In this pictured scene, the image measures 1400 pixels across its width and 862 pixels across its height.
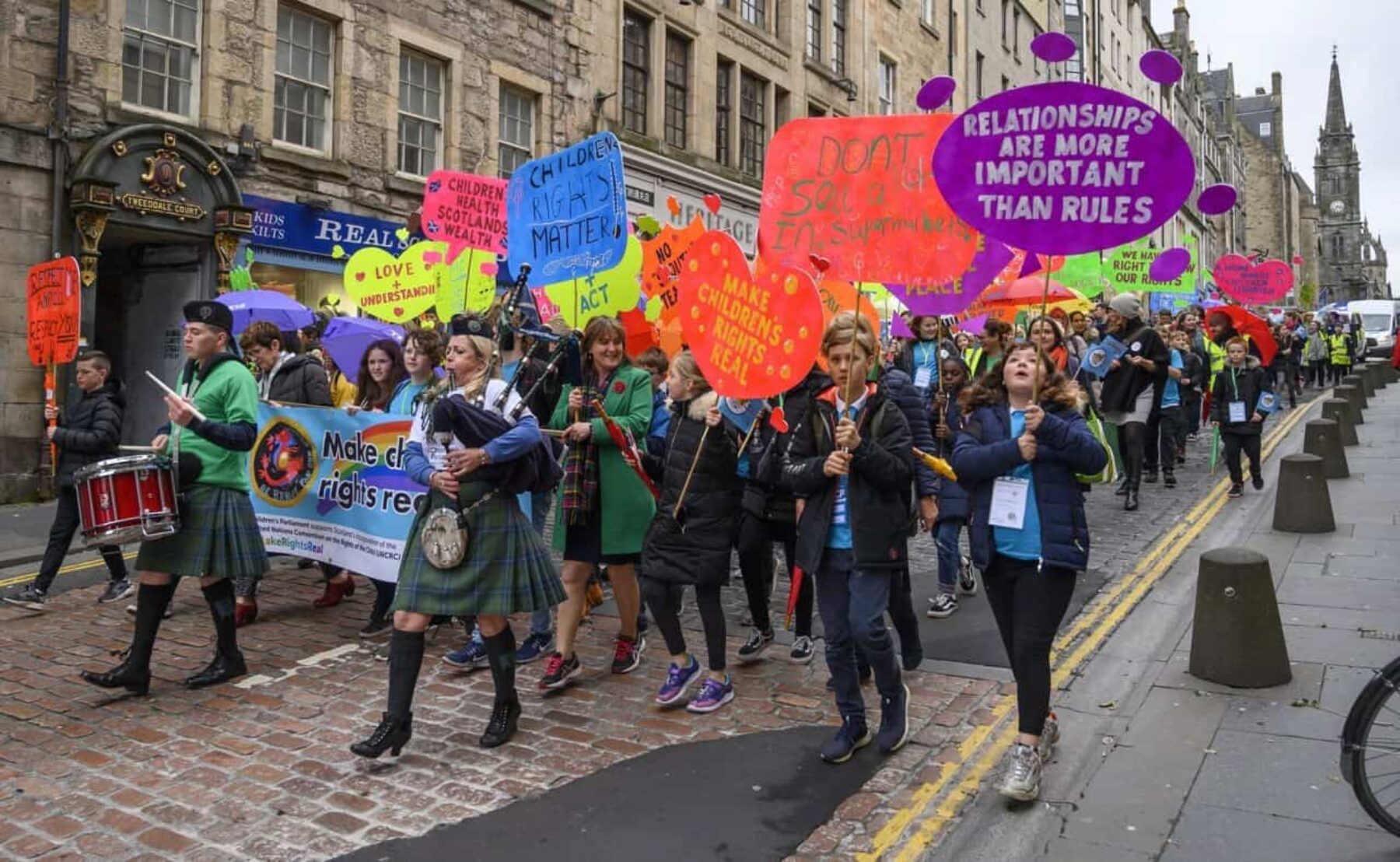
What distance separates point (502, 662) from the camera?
15.9 feet

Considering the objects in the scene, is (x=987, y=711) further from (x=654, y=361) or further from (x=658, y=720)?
(x=654, y=361)

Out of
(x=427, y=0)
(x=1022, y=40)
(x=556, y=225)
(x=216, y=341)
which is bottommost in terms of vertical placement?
(x=216, y=341)

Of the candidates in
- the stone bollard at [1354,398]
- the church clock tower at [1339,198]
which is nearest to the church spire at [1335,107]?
the church clock tower at [1339,198]

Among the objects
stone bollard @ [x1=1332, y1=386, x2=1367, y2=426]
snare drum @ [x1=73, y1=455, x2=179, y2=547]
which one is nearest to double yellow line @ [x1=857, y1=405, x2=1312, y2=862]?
snare drum @ [x1=73, y1=455, x2=179, y2=547]

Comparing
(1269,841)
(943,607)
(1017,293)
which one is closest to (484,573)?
(1269,841)

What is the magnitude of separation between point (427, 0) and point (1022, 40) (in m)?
29.2

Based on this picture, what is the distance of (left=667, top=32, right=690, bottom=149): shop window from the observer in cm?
2241

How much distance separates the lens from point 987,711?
5.27 m

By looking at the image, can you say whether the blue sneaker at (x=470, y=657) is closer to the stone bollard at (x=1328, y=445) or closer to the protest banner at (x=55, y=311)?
the protest banner at (x=55, y=311)

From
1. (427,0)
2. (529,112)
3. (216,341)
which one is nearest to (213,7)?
(427,0)

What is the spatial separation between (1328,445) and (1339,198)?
148730mm

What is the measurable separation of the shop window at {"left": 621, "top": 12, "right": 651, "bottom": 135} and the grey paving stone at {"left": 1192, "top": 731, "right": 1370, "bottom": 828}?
18474 mm

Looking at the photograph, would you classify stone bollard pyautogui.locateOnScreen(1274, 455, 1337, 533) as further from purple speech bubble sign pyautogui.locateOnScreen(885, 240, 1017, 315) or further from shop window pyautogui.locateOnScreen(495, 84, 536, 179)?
shop window pyautogui.locateOnScreen(495, 84, 536, 179)

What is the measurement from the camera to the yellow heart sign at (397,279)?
31.9 ft
